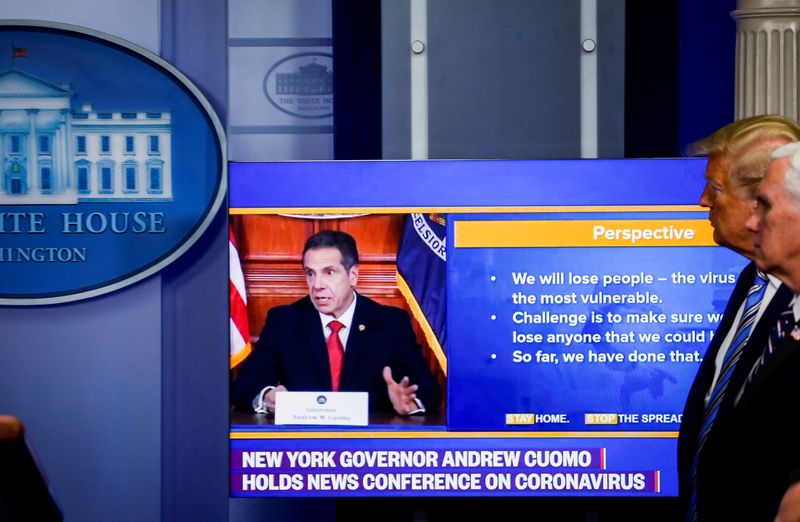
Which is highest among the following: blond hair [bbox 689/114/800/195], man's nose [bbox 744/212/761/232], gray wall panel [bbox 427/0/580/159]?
gray wall panel [bbox 427/0/580/159]

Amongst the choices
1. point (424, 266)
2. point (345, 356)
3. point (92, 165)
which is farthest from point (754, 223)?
point (92, 165)

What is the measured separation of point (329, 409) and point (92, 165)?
4.00ft

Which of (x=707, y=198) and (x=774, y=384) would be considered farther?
(x=707, y=198)

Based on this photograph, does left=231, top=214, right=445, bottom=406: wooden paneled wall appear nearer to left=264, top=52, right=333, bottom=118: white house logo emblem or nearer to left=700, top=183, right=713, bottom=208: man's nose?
left=264, top=52, right=333, bottom=118: white house logo emblem

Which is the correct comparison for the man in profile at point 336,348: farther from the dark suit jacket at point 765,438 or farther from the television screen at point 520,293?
the dark suit jacket at point 765,438

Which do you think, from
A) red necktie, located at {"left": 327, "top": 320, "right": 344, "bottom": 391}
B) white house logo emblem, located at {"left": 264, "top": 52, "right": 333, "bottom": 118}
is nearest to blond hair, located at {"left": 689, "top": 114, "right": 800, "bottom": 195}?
red necktie, located at {"left": 327, "top": 320, "right": 344, "bottom": 391}

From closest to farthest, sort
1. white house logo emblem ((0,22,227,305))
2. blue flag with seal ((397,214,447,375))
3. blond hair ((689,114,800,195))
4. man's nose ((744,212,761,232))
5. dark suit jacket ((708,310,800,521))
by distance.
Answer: dark suit jacket ((708,310,800,521)), man's nose ((744,212,761,232)), blond hair ((689,114,800,195)), blue flag with seal ((397,214,447,375)), white house logo emblem ((0,22,227,305))

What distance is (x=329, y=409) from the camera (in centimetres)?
264

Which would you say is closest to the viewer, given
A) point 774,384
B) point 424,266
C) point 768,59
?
point 774,384

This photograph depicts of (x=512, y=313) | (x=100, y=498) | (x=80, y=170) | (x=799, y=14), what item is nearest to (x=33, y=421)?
(x=100, y=498)

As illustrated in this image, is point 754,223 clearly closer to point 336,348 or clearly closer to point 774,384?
point 774,384

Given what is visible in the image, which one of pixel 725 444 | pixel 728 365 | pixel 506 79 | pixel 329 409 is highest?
pixel 506 79

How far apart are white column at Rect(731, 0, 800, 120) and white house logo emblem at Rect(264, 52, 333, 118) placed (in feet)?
4.19

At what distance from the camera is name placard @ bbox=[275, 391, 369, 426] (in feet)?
8.64
